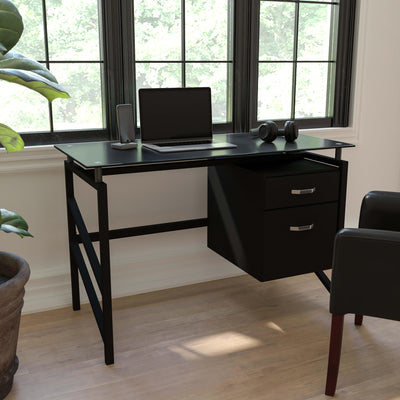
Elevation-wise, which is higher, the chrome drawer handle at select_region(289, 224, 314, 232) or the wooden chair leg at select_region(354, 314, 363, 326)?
the chrome drawer handle at select_region(289, 224, 314, 232)

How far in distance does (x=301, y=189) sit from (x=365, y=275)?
62 centimetres

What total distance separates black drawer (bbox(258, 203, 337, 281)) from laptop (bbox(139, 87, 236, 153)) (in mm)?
422

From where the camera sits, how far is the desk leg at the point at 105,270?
6.95ft

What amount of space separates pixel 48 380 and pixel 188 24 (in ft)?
6.09

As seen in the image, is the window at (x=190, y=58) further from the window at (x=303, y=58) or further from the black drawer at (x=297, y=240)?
the black drawer at (x=297, y=240)

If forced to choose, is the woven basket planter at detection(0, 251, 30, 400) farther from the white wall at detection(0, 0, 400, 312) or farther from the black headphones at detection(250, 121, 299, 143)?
the black headphones at detection(250, 121, 299, 143)

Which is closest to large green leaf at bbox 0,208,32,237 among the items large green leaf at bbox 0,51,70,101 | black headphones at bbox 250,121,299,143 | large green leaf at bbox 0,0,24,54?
large green leaf at bbox 0,51,70,101

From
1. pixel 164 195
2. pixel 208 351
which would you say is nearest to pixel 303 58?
pixel 164 195

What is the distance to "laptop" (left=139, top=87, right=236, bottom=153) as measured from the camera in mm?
2510

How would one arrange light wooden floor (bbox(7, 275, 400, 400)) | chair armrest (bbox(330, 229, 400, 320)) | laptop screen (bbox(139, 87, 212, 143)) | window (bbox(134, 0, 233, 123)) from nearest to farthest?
1. chair armrest (bbox(330, 229, 400, 320))
2. light wooden floor (bbox(7, 275, 400, 400))
3. laptop screen (bbox(139, 87, 212, 143))
4. window (bbox(134, 0, 233, 123))

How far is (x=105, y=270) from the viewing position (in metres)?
2.19

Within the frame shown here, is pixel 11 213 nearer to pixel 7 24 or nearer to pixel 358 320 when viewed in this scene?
pixel 7 24

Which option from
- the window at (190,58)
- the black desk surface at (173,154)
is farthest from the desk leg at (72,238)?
the window at (190,58)

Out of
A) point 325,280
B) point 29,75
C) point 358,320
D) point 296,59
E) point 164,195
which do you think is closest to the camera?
point 29,75
